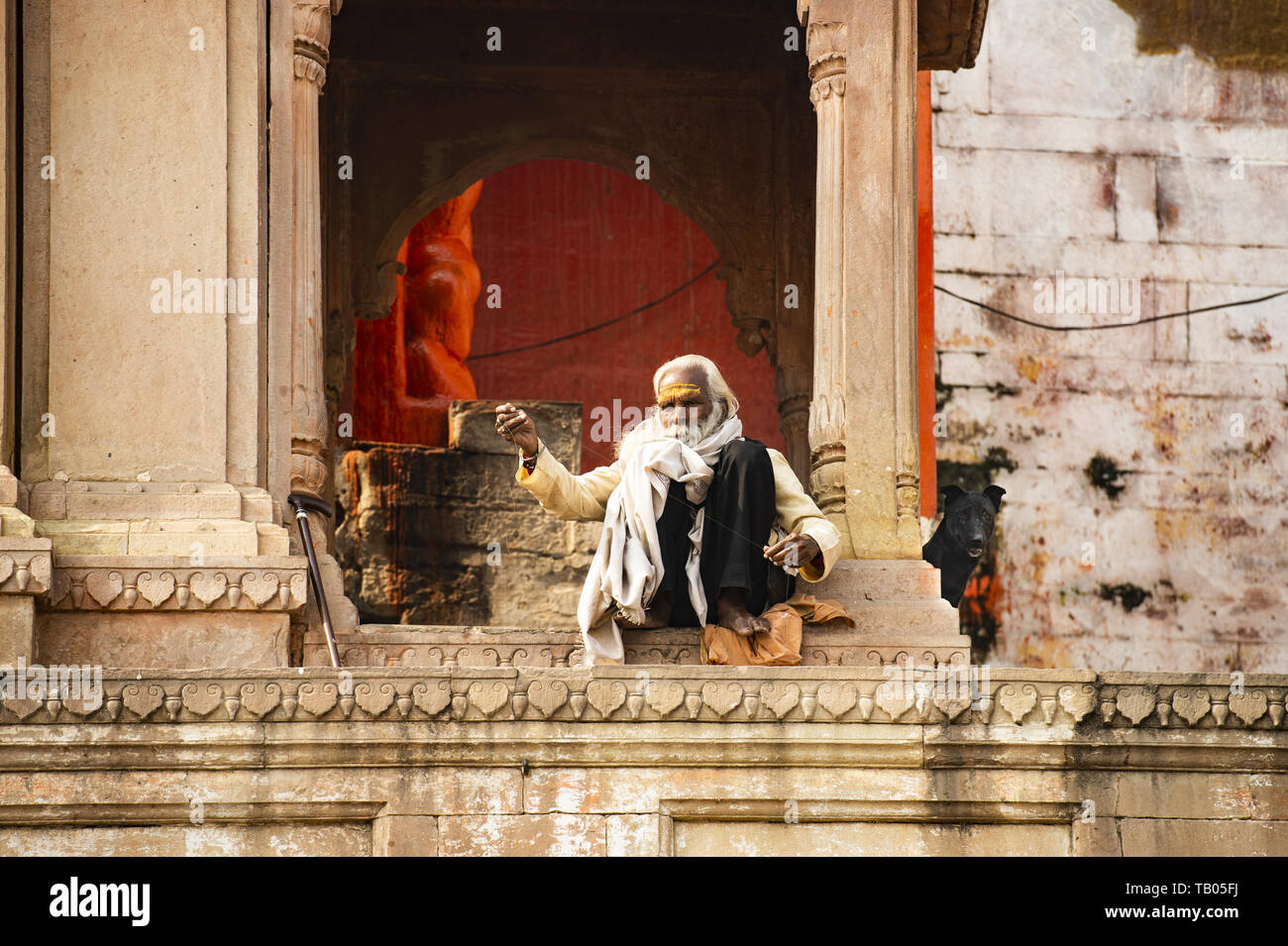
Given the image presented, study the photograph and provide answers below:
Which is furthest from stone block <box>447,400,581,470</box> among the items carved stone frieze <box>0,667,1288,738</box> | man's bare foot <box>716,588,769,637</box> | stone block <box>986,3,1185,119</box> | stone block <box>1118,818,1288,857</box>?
stone block <box>1118,818,1288,857</box>

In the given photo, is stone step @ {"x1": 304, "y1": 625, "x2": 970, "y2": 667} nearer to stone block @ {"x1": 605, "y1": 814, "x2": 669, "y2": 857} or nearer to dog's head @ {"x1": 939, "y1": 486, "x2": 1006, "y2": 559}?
stone block @ {"x1": 605, "y1": 814, "x2": 669, "y2": 857}

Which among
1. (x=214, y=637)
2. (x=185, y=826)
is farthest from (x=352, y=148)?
(x=185, y=826)

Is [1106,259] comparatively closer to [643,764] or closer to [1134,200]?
[1134,200]

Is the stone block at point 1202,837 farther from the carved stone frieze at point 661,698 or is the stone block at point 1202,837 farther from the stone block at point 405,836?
the stone block at point 405,836

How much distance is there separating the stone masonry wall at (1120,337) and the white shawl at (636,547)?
28.7 ft

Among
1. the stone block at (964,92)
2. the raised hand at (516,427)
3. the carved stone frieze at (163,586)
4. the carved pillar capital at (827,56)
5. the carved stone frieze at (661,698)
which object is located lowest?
the carved stone frieze at (661,698)

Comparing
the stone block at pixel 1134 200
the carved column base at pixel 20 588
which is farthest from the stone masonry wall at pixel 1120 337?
the carved column base at pixel 20 588

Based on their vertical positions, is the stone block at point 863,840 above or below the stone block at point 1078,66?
below

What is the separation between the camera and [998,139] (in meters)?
18.4

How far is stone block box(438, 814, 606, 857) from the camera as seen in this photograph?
756 cm

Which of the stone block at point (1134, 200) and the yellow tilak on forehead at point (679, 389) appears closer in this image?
the yellow tilak on forehead at point (679, 389)

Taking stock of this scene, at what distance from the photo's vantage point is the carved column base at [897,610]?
9312 mm

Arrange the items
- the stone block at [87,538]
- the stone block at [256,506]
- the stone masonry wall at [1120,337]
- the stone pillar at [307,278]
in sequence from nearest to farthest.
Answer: the stone block at [87,538] → the stone block at [256,506] → the stone pillar at [307,278] → the stone masonry wall at [1120,337]

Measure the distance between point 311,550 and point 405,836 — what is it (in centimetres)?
196
